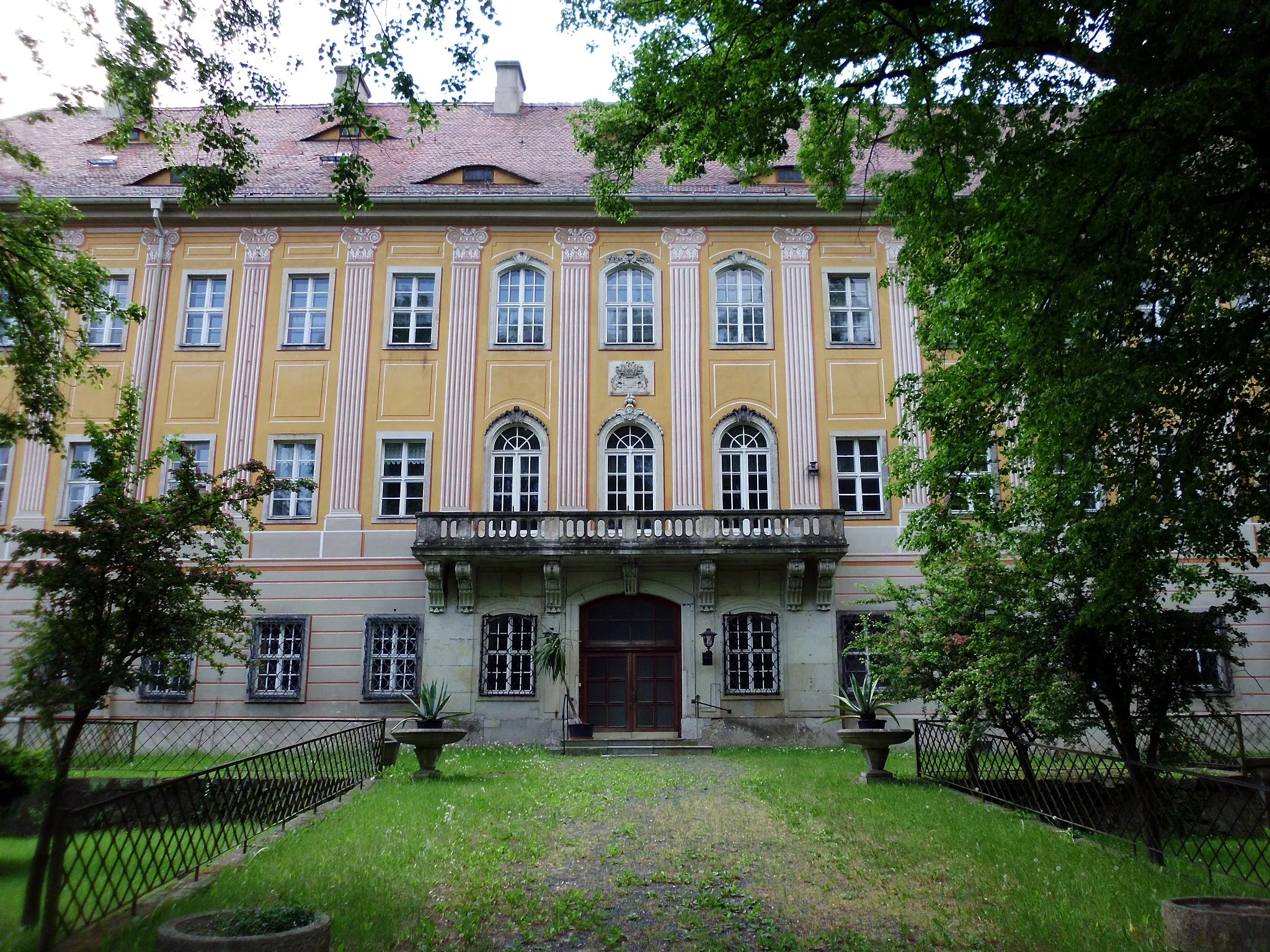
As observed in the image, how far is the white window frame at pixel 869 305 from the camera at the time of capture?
23.6 metres

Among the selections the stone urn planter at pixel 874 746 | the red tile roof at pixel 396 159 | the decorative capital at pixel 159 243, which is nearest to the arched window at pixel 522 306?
the red tile roof at pixel 396 159

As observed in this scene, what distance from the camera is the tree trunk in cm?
693

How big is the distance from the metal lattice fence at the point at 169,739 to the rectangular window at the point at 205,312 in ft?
29.5

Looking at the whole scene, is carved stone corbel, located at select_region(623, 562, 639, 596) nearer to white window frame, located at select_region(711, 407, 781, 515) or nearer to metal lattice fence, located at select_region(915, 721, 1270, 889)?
white window frame, located at select_region(711, 407, 781, 515)

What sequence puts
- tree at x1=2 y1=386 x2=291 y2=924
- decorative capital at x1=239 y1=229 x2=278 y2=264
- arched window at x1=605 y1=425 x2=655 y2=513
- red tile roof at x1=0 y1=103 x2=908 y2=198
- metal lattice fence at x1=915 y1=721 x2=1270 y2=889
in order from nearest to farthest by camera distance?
tree at x1=2 y1=386 x2=291 y2=924
metal lattice fence at x1=915 y1=721 x2=1270 y2=889
arched window at x1=605 y1=425 x2=655 y2=513
decorative capital at x1=239 y1=229 x2=278 y2=264
red tile roof at x1=0 y1=103 x2=908 y2=198

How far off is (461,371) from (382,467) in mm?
2944

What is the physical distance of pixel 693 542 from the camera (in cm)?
2114

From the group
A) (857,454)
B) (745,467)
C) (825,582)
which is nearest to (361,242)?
(745,467)

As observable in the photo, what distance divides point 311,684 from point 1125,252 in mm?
18595

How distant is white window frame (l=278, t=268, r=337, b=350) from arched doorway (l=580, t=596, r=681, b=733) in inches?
358

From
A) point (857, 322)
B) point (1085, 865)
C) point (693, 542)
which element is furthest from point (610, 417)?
point (1085, 865)

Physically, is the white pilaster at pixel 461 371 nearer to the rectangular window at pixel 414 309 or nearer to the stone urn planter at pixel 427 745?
the rectangular window at pixel 414 309

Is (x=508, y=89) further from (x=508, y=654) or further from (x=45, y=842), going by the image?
(x=45, y=842)

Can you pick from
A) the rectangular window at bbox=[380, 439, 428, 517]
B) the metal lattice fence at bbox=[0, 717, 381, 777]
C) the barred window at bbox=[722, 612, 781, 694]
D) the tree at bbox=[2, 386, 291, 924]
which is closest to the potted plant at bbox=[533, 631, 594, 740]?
the barred window at bbox=[722, 612, 781, 694]
